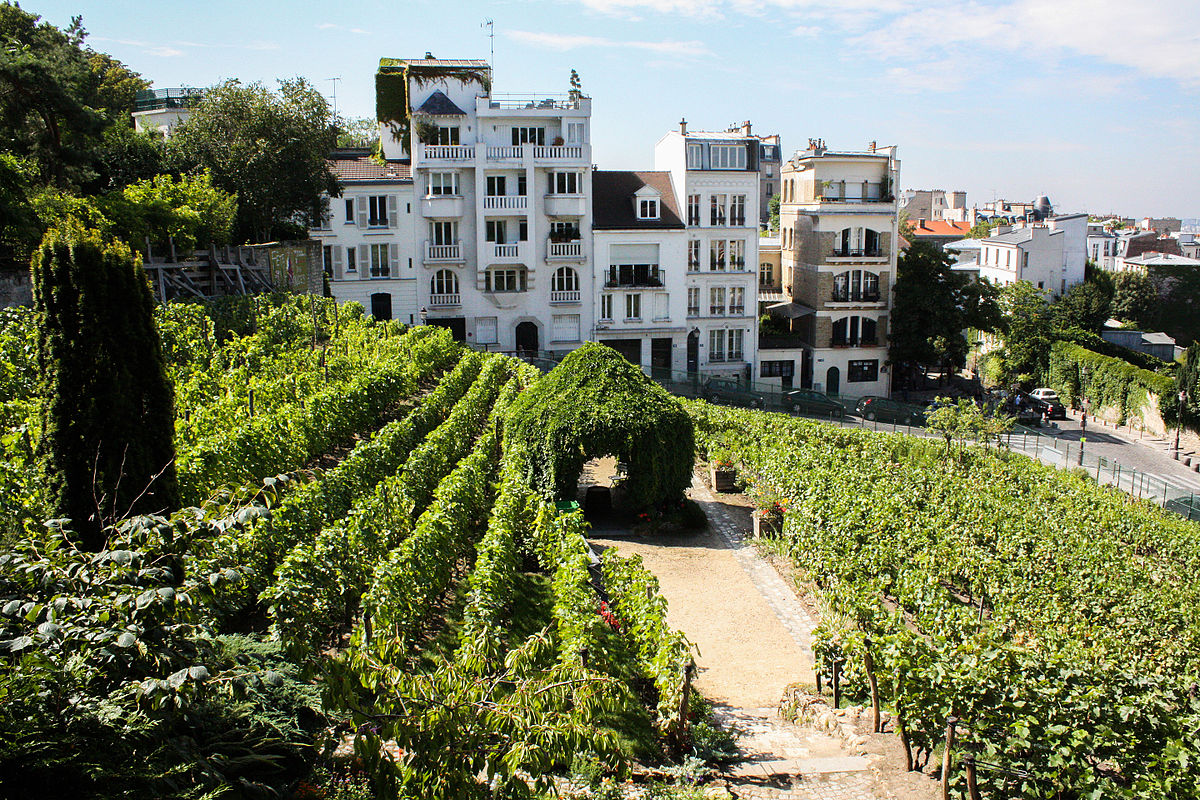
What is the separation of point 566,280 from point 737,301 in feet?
32.2

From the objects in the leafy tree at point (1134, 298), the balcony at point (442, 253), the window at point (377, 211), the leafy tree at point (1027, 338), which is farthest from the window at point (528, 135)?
the leafy tree at point (1134, 298)

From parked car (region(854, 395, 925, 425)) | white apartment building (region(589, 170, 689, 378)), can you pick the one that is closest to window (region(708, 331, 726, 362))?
white apartment building (region(589, 170, 689, 378))

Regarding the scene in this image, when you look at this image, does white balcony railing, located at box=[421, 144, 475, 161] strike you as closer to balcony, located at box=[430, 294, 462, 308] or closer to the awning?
balcony, located at box=[430, 294, 462, 308]

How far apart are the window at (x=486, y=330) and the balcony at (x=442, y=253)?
340cm

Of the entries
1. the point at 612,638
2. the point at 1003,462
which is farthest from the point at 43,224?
the point at 1003,462

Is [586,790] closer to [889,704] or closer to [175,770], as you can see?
[889,704]

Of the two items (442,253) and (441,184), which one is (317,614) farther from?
(441,184)

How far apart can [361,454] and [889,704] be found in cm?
1103

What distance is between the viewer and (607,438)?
22000 mm

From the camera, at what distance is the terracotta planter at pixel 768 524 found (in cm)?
2178

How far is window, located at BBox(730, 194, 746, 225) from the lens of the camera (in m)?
51.7

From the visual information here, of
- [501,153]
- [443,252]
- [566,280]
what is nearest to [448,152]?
[501,153]

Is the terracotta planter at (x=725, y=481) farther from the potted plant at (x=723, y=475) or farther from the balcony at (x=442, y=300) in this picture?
the balcony at (x=442, y=300)

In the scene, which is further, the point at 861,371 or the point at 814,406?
the point at 861,371
